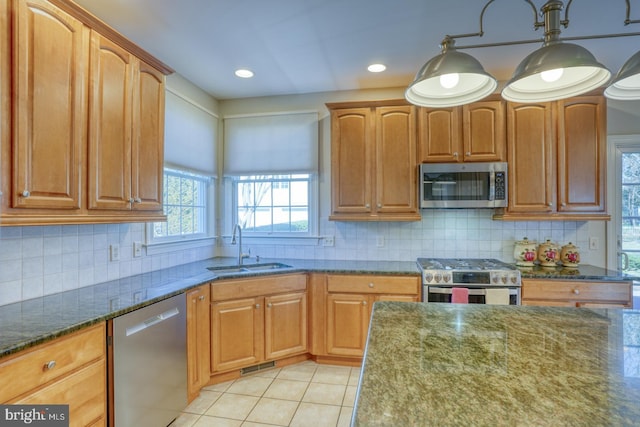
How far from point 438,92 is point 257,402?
92.6 inches

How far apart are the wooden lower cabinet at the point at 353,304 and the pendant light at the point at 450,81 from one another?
175 cm

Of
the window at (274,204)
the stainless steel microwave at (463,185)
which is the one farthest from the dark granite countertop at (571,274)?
the window at (274,204)

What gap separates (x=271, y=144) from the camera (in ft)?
11.8

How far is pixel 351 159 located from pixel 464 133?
41.4 inches

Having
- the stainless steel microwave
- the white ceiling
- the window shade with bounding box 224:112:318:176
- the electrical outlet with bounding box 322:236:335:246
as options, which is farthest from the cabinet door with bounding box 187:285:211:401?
the stainless steel microwave

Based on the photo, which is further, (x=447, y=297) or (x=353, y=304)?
(x=353, y=304)

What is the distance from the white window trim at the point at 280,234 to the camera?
11.6 feet

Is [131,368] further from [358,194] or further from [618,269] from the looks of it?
[618,269]

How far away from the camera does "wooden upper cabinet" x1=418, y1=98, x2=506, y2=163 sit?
298 cm

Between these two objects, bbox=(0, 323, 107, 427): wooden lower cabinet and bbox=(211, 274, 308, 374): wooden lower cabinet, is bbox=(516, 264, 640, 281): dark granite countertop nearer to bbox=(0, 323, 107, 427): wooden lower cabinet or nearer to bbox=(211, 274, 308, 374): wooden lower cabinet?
bbox=(211, 274, 308, 374): wooden lower cabinet

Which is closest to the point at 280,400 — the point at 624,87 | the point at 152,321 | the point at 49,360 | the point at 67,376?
the point at 152,321

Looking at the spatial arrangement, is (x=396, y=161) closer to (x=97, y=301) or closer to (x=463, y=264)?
(x=463, y=264)

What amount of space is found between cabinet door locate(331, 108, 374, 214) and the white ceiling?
415 millimetres

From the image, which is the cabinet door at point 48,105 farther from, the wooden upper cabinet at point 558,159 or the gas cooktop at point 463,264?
the wooden upper cabinet at point 558,159
